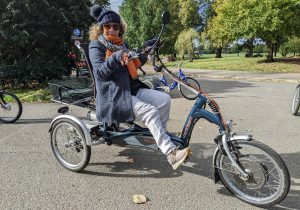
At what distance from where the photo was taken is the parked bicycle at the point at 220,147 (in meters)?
3.26

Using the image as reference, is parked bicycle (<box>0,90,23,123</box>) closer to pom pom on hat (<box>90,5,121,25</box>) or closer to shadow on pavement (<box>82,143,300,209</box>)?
shadow on pavement (<box>82,143,300,209</box>)

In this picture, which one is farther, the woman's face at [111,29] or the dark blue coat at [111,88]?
the woman's face at [111,29]

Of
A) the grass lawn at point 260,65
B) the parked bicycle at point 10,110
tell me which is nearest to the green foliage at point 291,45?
the grass lawn at point 260,65

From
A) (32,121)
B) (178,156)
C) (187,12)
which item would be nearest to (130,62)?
(178,156)

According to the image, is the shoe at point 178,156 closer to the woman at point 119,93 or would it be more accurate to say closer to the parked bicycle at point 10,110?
the woman at point 119,93

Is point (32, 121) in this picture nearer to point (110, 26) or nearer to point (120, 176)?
point (120, 176)

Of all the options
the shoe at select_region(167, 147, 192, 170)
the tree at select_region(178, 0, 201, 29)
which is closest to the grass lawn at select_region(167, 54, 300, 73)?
the shoe at select_region(167, 147, 192, 170)

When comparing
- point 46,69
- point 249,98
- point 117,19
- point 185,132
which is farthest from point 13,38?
point 185,132

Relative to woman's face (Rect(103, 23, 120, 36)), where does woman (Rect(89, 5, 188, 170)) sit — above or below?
below

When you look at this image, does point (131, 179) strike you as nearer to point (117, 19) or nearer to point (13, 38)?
point (117, 19)

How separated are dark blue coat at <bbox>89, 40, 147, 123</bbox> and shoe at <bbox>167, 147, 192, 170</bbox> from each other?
599 mm

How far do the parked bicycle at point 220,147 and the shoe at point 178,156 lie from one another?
19 cm

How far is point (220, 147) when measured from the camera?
3.46 m

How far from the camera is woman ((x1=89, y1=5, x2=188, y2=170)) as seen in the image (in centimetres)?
366
